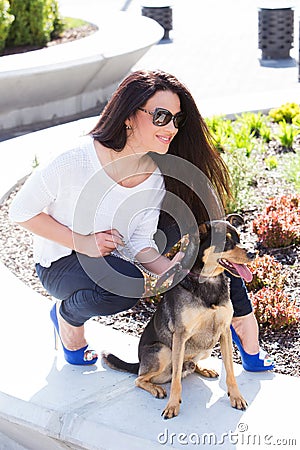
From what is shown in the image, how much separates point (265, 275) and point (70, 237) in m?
1.37

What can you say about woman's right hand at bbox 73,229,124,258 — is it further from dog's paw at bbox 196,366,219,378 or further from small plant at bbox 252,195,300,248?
small plant at bbox 252,195,300,248

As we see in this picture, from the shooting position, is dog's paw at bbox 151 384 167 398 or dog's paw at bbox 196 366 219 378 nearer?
dog's paw at bbox 151 384 167 398

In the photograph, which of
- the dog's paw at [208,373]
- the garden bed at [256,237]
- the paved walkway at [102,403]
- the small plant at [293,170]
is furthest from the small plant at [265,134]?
the dog's paw at [208,373]

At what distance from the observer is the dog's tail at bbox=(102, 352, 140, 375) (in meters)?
3.84

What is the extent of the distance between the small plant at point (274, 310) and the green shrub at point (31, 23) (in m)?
6.67

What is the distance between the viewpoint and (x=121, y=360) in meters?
3.90

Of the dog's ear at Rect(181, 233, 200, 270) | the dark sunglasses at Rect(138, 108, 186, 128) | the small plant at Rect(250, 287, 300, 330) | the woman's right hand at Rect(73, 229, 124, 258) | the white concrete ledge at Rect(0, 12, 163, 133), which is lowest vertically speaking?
the white concrete ledge at Rect(0, 12, 163, 133)

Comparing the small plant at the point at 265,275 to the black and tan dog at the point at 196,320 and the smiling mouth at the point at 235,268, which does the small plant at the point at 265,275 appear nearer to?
the black and tan dog at the point at 196,320

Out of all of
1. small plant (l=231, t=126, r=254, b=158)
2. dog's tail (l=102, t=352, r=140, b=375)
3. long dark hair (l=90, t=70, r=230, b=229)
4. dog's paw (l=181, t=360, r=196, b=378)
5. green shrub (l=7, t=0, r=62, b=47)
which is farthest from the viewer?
green shrub (l=7, t=0, r=62, b=47)

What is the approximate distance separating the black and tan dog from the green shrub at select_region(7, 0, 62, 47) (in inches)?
284

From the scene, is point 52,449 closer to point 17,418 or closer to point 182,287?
point 17,418

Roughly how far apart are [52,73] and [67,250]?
5.01 meters

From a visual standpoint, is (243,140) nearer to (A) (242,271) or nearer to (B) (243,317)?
(B) (243,317)

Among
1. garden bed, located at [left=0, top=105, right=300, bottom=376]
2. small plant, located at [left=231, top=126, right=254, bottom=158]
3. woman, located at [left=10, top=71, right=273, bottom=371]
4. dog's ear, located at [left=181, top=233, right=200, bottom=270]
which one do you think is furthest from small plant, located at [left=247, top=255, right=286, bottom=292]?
small plant, located at [left=231, top=126, right=254, bottom=158]
